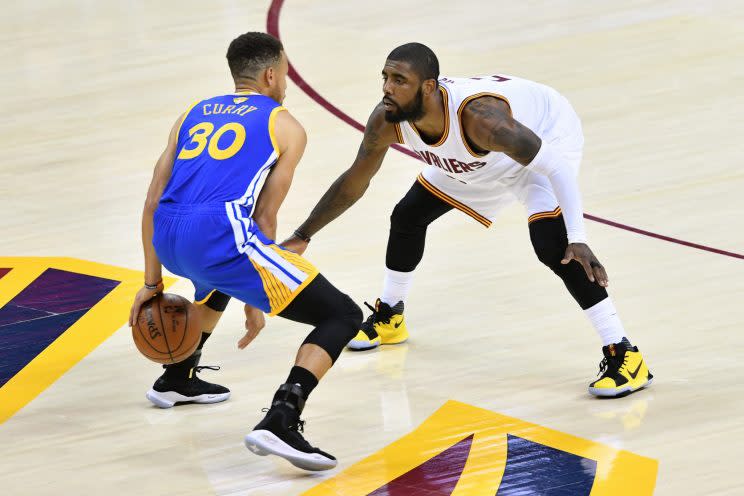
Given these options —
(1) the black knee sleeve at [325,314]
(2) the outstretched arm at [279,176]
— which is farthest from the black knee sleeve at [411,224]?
(1) the black knee sleeve at [325,314]

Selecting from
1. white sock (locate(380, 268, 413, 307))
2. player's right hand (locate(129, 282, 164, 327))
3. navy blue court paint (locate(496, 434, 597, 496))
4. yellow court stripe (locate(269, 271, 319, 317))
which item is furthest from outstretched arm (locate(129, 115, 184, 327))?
navy blue court paint (locate(496, 434, 597, 496))

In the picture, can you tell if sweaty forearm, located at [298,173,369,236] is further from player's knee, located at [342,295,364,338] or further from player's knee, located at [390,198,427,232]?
player's knee, located at [342,295,364,338]

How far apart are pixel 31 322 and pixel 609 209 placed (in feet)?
11.2

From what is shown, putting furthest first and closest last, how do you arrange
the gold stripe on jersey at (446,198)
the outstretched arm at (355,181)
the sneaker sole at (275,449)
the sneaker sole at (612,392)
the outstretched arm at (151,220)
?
the gold stripe on jersey at (446,198) < the outstretched arm at (355,181) < the sneaker sole at (612,392) < the outstretched arm at (151,220) < the sneaker sole at (275,449)

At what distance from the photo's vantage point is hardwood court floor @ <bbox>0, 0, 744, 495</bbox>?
5129mm

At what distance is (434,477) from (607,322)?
1209 millimetres

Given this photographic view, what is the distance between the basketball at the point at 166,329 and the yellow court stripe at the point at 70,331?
0.79 m

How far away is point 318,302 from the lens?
4852mm

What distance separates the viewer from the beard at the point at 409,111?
527 centimetres

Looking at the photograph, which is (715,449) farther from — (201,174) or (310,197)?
(310,197)

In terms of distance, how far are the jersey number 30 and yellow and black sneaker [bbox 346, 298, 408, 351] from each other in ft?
4.61

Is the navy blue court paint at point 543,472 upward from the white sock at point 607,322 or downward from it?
downward

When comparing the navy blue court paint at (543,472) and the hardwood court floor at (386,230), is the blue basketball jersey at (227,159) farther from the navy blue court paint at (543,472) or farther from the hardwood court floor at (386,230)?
the navy blue court paint at (543,472)

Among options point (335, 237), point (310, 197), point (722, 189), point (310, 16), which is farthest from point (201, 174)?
point (310, 16)
